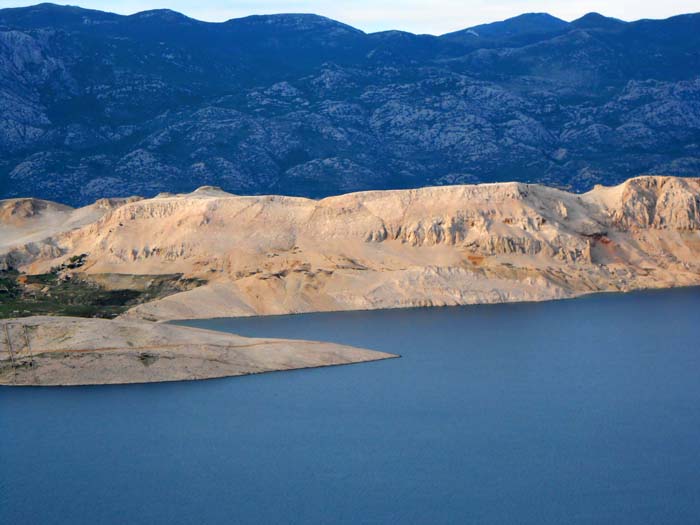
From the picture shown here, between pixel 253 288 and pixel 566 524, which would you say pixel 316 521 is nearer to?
pixel 566 524

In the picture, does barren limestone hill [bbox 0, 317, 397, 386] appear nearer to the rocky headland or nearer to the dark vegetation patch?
the rocky headland

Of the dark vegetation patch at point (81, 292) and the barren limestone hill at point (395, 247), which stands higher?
the barren limestone hill at point (395, 247)

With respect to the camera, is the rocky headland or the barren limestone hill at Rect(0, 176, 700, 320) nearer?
the rocky headland

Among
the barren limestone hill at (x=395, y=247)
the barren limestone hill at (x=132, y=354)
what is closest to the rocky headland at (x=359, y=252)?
the barren limestone hill at (x=395, y=247)

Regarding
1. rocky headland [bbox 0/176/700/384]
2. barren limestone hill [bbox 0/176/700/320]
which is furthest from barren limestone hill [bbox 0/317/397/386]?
barren limestone hill [bbox 0/176/700/320]

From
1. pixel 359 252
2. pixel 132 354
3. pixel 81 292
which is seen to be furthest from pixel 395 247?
pixel 132 354

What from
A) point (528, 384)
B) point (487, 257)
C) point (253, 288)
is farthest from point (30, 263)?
point (528, 384)

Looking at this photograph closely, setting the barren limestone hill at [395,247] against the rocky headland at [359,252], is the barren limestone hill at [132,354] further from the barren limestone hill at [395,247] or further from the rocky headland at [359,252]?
the barren limestone hill at [395,247]
